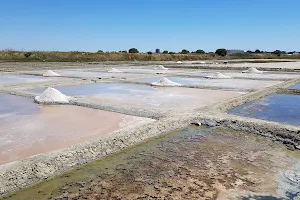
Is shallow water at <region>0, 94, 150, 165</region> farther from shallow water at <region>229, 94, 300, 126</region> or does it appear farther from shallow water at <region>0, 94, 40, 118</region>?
shallow water at <region>229, 94, 300, 126</region>

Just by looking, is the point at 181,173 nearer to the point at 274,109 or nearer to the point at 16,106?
the point at 274,109

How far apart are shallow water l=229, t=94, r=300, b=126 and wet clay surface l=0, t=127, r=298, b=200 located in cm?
178

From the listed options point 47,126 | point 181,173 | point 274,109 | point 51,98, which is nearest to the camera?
point 181,173

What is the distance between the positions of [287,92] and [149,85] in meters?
4.79

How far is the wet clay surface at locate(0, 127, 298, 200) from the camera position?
10.1 feet

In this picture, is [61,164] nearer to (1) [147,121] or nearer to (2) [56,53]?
(1) [147,121]

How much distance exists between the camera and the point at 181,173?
3551 millimetres

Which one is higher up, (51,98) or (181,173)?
(51,98)

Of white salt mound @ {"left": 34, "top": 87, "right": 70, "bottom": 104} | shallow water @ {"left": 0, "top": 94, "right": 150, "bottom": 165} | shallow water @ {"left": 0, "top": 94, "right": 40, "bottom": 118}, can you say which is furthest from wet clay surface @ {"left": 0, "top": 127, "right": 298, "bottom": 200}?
white salt mound @ {"left": 34, "top": 87, "right": 70, "bottom": 104}

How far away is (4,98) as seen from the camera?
28.3ft

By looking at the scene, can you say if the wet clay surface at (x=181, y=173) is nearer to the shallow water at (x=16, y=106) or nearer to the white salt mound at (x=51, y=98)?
the shallow water at (x=16, y=106)

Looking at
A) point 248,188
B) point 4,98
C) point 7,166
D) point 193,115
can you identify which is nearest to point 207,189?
point 248,188

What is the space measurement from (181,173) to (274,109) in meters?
4.58

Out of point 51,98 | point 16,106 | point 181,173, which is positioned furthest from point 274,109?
point 16,106
